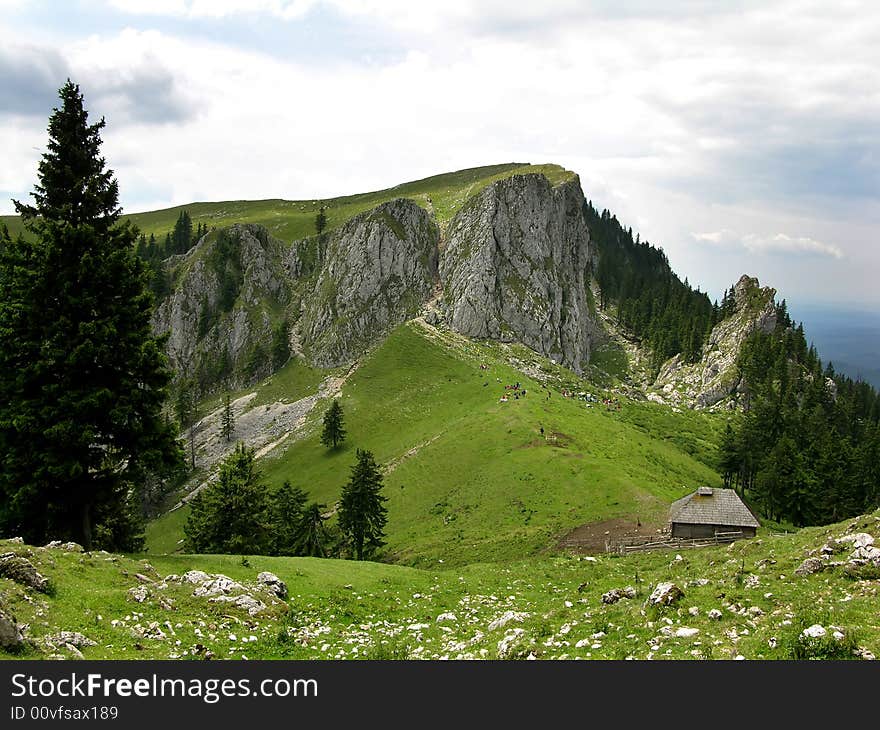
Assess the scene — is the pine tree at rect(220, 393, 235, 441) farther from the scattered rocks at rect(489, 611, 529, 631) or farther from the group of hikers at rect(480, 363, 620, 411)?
the scattered rocks at rect(489, 611, 529, 631)

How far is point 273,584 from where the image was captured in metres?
22.8

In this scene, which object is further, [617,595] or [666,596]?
[617,595]

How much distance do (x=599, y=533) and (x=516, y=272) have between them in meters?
106

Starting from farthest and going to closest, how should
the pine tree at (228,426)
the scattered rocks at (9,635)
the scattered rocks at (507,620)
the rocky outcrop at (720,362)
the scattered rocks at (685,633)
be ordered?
the rocky outcrop at (720,362) → the pine tree at (228,426) → the scattered rocks at (507,620) → the scattered rocks at (685,633) → the scattered rocks at (9,635)

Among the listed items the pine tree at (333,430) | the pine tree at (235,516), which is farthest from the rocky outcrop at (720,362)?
the pine tree at (235,516)

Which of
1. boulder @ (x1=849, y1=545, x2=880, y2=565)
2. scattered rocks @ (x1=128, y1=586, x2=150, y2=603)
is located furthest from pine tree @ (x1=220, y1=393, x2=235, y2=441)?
boulder @ (x1=849, y1=545, x2=880, y2=565)

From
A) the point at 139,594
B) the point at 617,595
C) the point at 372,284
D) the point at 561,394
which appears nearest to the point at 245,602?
the point at 139,594

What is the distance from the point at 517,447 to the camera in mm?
71875

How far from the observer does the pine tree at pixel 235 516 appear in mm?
43844

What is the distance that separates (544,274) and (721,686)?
480ft

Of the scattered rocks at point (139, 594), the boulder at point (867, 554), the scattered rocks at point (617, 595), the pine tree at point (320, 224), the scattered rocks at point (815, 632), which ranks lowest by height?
the scattered rocks at point (617, 595)

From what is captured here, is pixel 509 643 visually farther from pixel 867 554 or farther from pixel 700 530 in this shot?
pixel 700 530

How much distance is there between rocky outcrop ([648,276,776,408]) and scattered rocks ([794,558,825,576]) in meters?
136

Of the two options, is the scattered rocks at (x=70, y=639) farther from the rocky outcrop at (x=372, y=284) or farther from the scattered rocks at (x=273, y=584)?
the rocky outcrop at (x=372, y=284)
